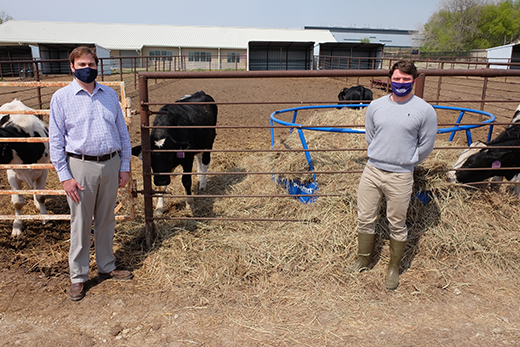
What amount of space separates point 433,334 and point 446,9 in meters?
70.2

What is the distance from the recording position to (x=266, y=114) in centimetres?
1184

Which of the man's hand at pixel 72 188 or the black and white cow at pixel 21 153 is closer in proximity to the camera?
the man's hand at pixel 72 188

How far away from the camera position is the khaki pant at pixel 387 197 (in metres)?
3.02

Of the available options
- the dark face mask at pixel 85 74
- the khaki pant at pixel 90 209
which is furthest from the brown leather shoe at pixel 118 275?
the dark face mask at pixel 85 74

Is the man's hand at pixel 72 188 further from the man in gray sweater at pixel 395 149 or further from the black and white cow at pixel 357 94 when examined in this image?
the black and white cow at pixel 357 94

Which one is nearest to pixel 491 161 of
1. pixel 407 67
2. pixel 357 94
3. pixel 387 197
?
pixel 387 197

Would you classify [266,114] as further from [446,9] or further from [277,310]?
[446,9]

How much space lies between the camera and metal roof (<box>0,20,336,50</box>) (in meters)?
43.0

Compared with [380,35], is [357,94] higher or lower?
lower

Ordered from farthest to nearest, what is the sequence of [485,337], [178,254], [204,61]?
[204,61] → [178,254] → [485,337]

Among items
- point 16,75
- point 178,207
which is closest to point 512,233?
point 178,207

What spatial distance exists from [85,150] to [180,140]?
2.15 metres

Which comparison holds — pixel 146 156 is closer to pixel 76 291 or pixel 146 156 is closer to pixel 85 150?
pixel 85 150

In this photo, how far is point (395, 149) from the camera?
2930 millimetres
